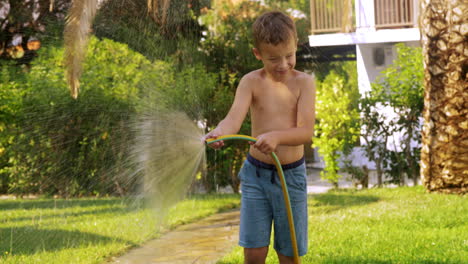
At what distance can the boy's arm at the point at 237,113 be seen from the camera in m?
2.90

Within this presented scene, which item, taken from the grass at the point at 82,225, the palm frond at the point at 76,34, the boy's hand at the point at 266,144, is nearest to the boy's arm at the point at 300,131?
the boy's hand at the point at 266,144

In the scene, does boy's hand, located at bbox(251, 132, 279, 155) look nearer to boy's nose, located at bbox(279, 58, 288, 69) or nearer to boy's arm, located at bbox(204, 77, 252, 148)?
boy's arm, located at bbox(204, 77, 252, 148)

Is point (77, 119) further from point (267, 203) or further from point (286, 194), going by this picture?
point (286, 194)

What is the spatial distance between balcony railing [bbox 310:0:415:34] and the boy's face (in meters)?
9.60

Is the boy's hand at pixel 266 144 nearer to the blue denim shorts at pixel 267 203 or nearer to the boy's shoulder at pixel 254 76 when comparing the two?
the blue denim shorts at pixel 267 203

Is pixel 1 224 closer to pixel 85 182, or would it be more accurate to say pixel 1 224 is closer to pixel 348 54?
pixel 85 182

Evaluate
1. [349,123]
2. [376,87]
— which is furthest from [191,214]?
[376,87]

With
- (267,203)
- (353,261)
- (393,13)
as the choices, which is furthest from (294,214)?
(393,13)

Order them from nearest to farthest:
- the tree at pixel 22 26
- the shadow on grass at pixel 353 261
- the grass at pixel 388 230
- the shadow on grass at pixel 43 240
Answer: the shadow on grass at pixel 353 261 < the grass at pixel 388 230 < the shadow on grass at pixel 43 240 < the tree at pixel 22 26

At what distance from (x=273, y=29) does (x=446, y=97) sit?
463 cm

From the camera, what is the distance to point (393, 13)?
13.0m

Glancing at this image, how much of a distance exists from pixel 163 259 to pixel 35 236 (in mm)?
1631

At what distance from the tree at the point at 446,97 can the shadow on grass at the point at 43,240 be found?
12.2 feet

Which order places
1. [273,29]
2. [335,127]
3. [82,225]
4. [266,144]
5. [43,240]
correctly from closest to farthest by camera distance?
[266,144], [273,29], [43,240], [82,225], [335,127]
